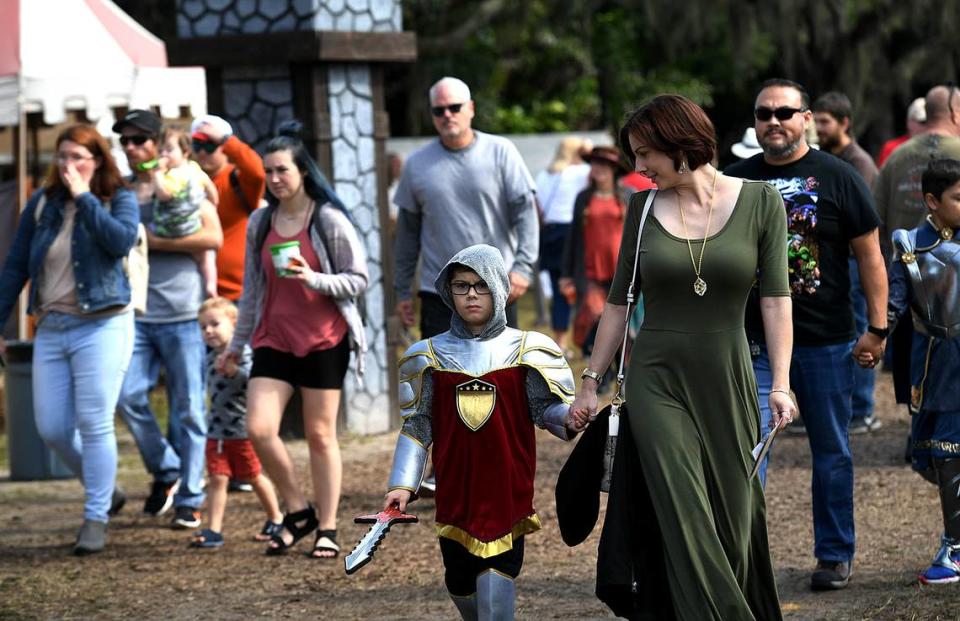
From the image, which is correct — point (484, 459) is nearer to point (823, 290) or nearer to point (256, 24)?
point (823, 290)

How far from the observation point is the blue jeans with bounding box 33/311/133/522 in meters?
7.80

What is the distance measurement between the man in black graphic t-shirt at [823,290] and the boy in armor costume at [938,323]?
0.81ft

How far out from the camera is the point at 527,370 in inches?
209

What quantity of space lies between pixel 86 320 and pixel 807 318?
137 inches

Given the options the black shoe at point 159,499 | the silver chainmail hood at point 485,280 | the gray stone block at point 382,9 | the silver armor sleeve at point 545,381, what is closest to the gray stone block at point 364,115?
the gray stone block at point 382,9

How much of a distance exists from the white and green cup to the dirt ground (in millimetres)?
1390

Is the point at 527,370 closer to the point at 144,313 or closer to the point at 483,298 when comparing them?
the point at 483,298

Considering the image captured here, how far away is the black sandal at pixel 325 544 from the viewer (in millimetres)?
7660

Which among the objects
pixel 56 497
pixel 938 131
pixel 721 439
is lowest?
pixel 56 497

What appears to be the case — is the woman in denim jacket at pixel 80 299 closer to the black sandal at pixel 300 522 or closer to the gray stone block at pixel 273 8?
the black sandal at pixel 300 522

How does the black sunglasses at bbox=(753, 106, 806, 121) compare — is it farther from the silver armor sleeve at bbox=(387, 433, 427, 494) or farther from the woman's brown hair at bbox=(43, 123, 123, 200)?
the woman's brown hair at bbox=(43, 123, 123, 200)

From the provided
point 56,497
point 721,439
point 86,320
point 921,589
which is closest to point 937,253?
point 921,589

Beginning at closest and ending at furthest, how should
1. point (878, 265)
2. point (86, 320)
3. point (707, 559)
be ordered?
1. point (707, 559)
2. point (878, 265)
3. point (86, 320)

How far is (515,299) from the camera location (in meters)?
8.43
